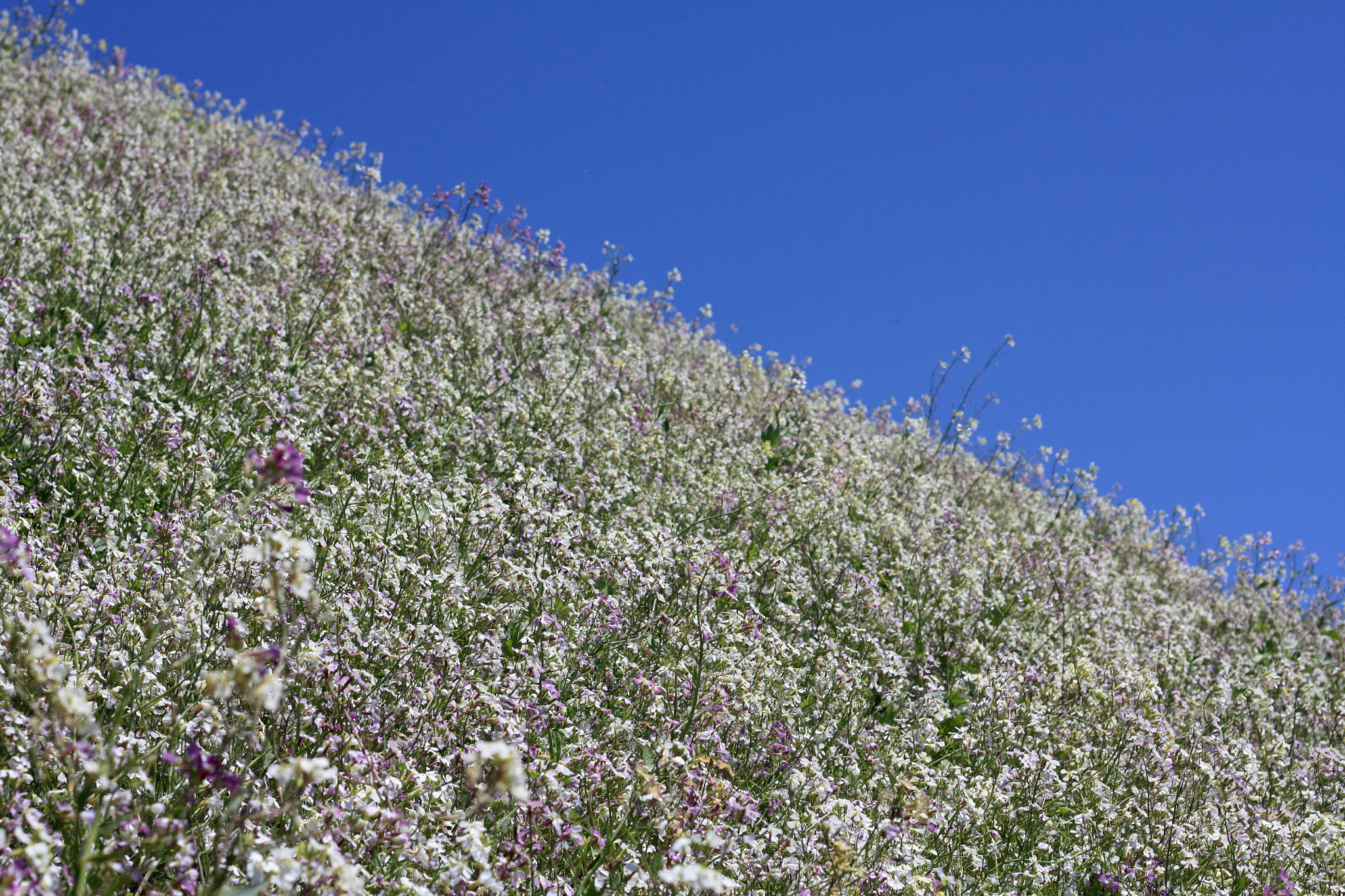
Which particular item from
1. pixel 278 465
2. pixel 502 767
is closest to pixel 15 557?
pixel 278 465

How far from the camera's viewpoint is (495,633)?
4883 mm

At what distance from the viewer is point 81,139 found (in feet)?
40.5

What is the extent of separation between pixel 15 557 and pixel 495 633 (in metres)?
2.16

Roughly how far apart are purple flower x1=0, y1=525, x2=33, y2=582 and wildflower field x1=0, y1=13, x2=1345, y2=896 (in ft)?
0.17

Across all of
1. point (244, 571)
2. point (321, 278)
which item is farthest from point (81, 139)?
point (244, 571)

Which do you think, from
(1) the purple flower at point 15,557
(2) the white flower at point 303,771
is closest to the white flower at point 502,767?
(2) the white flower at point 303,771

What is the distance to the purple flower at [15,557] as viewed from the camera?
10.2 ft

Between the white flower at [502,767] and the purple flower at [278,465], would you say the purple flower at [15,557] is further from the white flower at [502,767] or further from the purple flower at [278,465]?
the white flower at [502,767]

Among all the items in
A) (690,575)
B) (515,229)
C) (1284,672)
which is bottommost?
(690,575)

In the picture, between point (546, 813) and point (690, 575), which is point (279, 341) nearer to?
point (690, 575)

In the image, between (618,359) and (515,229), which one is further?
(515,229)

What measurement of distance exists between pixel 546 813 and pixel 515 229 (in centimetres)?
1262

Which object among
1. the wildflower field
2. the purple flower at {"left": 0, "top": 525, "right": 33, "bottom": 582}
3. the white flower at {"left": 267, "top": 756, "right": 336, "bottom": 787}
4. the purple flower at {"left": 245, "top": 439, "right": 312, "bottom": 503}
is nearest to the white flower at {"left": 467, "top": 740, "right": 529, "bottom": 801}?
the wildflower field

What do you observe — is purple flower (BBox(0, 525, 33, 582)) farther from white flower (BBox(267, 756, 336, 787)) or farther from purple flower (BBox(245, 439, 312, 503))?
white flower (BBox(267, 756, 336, 787))
